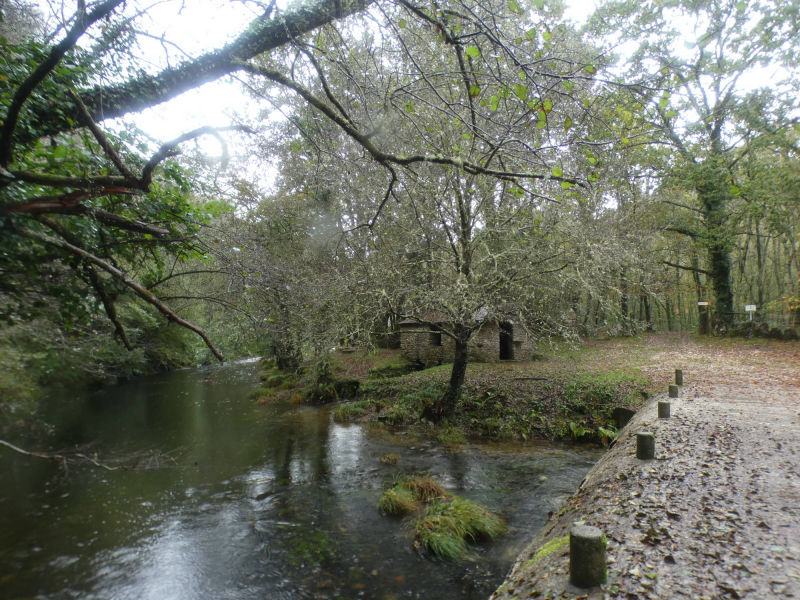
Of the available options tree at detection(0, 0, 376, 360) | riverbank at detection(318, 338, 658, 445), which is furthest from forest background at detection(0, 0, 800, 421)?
riverbank at detection(318, 338, 658, 445)

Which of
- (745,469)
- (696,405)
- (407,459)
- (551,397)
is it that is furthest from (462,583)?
(551,397)

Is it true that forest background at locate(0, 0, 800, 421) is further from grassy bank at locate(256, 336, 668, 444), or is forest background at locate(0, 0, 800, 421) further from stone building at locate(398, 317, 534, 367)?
stone building at locate(398, 317, 534, 367)

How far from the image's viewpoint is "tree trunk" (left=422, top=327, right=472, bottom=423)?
449 inches

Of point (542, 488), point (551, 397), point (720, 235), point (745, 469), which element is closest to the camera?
point (745, 469)

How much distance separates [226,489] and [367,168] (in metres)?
7.29

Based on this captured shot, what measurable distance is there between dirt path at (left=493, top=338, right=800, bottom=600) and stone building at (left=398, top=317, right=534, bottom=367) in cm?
951

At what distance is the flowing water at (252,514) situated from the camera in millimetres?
5355

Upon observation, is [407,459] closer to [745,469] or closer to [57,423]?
[745,469]

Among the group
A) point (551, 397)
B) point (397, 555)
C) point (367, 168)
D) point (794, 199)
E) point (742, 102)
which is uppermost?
point (742, 102)

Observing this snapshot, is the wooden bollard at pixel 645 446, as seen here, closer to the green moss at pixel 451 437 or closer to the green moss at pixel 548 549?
the green moss at pixel 548 549

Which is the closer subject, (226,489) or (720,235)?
(226,489)

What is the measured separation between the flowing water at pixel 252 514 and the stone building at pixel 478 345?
260 inches

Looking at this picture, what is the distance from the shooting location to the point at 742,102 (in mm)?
16844

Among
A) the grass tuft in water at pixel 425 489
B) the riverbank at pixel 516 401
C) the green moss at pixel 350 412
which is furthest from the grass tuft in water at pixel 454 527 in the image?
the green moss at pixel 350 412
